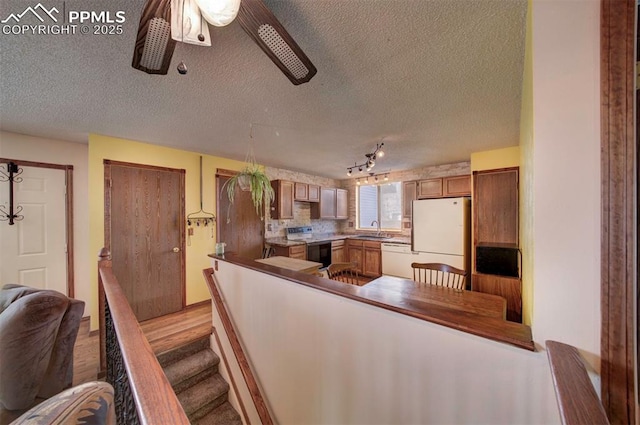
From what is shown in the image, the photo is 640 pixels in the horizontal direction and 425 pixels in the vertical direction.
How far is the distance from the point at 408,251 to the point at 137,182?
173 inches

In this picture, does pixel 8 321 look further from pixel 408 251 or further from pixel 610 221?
pixel 408 251

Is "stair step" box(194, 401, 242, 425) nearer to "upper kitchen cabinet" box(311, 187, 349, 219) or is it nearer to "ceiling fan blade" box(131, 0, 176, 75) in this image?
"ceiling fan blade" box(131, 0, 176, 75)

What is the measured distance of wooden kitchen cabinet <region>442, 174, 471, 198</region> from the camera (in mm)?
4016

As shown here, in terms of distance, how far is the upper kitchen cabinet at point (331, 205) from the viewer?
531 cm

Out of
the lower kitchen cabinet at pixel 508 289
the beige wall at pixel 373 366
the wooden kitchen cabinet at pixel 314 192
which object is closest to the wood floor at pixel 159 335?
the beige wall at pixel 373 366

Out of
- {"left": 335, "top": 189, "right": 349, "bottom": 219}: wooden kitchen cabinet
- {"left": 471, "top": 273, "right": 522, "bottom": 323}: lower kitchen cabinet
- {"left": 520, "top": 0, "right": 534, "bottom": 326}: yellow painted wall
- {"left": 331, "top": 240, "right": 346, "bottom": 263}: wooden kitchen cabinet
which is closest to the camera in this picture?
{"left": 520, "top": 0, "right": 534, "bottom": 326}: yellow painted wall

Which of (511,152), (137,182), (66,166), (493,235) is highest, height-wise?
(511,152)

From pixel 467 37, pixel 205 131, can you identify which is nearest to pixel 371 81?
pixel 467 37

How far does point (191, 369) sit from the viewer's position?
7.75ft

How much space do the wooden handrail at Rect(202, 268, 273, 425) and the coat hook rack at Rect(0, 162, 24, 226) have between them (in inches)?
89.7

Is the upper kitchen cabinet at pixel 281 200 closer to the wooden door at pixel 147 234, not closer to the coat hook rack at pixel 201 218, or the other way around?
the coat hook rack at pixel 201 218

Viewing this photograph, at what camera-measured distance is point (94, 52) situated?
1.33m

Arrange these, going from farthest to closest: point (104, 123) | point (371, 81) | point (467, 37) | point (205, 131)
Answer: point (205, 131)
point (104, 123)
point (371, 81)
point (467, 37)

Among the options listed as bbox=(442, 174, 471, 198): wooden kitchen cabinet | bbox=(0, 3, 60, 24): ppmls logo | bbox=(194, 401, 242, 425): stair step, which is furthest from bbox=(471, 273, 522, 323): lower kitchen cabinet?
bbox=(0, 3, 60, 24): ppmls logo
